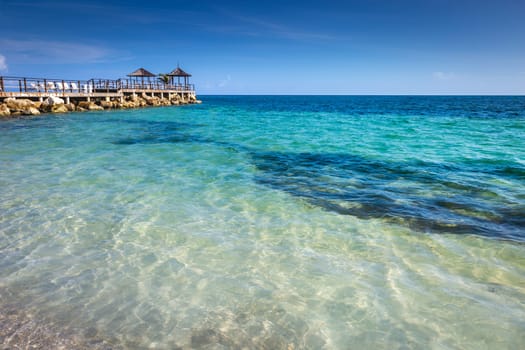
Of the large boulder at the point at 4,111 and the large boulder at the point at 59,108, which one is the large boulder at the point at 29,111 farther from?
the large boulder at the point at 59,108

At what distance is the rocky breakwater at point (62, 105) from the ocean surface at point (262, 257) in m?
20.9

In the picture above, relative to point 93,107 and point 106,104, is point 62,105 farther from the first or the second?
point 106,104

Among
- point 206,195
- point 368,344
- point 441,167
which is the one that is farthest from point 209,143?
point 368,344

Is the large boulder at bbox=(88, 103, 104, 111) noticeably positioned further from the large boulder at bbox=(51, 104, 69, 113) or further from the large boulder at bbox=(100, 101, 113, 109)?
the large boulder at bbox=(51, 104, 69, 113)

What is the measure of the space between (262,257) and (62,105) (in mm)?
32721

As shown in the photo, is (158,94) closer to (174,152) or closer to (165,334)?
(174,152)

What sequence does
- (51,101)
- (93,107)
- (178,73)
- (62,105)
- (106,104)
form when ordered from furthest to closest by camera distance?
(178,73) → (106,104) → (93,107) → (62,105) → (51,101)

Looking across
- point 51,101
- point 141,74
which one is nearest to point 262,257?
point 51,101

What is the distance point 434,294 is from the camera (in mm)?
3768

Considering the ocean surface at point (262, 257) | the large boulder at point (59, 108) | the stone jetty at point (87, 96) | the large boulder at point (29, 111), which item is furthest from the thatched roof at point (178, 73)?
the ocean surface at point (262, 257)

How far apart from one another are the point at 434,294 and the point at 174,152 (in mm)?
10571

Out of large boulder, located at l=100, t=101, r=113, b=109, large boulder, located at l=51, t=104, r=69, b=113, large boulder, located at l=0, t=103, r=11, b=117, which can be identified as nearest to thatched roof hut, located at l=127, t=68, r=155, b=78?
large boulder, located at l=100, t=101, r=113, b=109

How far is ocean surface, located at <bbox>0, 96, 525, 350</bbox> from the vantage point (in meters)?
3.19

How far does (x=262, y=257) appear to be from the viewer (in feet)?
15.2
